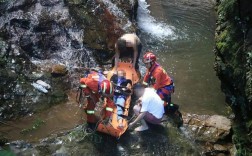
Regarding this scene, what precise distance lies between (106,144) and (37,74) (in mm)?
3469

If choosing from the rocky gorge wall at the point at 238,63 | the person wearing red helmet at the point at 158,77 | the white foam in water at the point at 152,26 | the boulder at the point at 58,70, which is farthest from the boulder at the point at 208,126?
the white foam in water at the point at 152,26

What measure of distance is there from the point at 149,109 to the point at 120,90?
1160mm

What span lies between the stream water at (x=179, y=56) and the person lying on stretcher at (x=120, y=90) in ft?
4.02

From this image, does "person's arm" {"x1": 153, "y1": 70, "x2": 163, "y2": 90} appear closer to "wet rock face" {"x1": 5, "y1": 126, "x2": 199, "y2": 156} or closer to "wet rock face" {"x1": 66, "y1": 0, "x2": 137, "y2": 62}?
"wet rock face" {"x1": 5, "y1": 126, "x2": 199, "y2": 156}

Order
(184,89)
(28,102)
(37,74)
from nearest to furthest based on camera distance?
1. (28,102)
2. (37,74)
3. (184,89)

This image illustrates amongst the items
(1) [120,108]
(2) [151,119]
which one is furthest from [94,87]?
(2) [151,119]

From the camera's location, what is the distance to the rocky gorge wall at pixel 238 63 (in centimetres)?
820

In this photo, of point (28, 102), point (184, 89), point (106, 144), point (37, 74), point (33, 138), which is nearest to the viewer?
point (106, 144)

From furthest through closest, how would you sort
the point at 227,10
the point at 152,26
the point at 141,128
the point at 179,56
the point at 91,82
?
the point at 152,26 < the point at 179,56 < the point at 227,10 < the point at 141,128 < the point at 91,82

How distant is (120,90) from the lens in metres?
7.95

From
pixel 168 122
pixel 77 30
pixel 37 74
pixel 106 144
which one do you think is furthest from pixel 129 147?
pixel 77 30

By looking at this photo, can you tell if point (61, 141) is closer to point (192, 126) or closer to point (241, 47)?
point (192, 126)

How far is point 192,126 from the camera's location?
8.96m

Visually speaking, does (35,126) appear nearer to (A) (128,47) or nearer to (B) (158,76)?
(B) (158,76)
